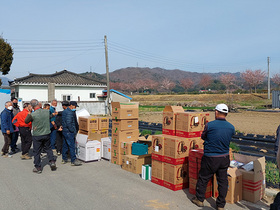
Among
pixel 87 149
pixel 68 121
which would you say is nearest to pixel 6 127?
pixel 68 121

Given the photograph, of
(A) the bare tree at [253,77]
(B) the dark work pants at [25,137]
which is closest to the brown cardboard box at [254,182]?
(B) the dark work pants at [25,137]

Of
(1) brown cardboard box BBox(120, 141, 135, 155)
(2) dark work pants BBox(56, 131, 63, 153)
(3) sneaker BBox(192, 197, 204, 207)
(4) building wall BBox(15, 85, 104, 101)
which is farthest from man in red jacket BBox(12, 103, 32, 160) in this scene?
(4) building wall BBox(15, 85, 104, 101)

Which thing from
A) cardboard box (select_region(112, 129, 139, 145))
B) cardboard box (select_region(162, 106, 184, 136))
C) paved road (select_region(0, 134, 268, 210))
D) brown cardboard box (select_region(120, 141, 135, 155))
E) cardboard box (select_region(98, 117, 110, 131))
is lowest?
paved road (select_region(0, 134, 268, 210))

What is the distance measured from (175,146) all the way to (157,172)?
3.27 ft

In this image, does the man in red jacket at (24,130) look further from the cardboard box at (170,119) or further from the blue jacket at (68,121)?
the cardboard box at (170,119)

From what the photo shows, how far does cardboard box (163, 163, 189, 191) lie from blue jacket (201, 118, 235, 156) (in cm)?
106

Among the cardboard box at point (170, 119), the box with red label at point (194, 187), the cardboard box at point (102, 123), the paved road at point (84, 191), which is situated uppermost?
Answer: the cardboard box at point (170, 119)

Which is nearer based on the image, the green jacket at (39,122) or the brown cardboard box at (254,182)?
the brown cardboard box at (254,182)

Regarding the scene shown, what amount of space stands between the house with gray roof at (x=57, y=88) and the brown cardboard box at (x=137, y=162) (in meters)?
24.0

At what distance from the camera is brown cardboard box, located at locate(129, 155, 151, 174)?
7113 mm

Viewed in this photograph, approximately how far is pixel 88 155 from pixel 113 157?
84cm

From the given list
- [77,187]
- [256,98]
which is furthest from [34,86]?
[256,98]

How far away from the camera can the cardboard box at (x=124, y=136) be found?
26.5 ft

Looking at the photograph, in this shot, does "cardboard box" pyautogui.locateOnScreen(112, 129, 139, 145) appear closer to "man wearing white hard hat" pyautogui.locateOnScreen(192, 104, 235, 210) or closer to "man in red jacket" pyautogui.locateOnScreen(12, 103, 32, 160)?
"man in red jacket" pyautogui.locateOnScreen(12, 103, 32, 160)
